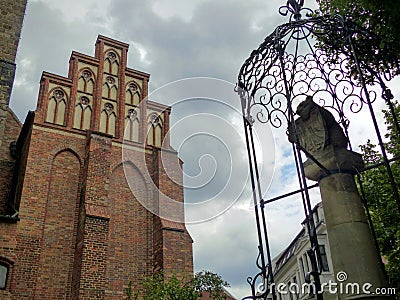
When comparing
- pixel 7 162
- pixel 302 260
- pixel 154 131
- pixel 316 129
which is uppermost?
pixel 154 131

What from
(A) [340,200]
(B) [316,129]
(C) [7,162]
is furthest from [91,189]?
(A) [340,200]

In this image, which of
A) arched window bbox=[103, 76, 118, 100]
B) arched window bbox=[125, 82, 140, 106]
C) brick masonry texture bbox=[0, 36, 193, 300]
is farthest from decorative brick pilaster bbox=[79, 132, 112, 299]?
arched window bbox=[125, 82, 140, 106]

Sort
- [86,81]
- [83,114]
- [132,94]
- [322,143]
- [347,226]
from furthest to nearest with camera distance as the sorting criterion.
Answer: [132,94], [86,81], [83,114], [322,143], [347,226]

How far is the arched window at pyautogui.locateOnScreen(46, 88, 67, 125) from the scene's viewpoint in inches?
558

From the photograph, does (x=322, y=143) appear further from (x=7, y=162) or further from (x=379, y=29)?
(x=7, y=162)

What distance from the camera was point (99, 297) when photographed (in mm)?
10766

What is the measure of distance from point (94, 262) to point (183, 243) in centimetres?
308

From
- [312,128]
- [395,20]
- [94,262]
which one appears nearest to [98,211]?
[94,262]

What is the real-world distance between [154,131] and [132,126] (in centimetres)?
91

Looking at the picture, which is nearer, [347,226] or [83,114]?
[347,226]

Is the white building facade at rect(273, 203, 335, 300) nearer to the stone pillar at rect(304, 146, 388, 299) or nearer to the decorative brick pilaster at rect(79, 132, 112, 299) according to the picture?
the decorative brick pilaster at rect(79, 132, 112, 299)

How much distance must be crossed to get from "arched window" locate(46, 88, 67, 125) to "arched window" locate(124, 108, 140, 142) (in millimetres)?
2366

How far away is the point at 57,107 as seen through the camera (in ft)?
47.4

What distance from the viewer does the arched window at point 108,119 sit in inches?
592
